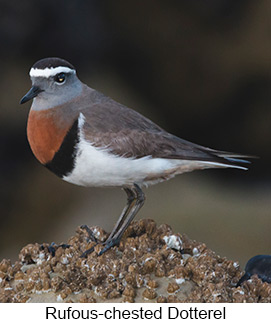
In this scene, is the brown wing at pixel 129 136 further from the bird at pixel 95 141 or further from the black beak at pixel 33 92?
the black beak at pixel 33 92

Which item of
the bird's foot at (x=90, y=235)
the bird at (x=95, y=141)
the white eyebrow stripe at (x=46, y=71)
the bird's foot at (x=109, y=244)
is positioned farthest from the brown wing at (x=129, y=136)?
the bird's foot at (x=90, y=235)

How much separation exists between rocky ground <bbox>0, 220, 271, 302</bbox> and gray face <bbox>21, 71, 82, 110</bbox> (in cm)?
74

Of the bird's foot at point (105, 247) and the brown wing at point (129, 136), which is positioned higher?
the brown wing at point (129, 136)

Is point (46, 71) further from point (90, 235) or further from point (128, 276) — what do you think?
point (128, 276)

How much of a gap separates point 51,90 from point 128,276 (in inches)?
38.7

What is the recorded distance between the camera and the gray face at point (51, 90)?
8.97 feet

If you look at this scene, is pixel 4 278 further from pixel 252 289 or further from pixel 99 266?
pixel 252 289

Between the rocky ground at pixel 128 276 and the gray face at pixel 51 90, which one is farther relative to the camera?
the gray face at pixel 51 90

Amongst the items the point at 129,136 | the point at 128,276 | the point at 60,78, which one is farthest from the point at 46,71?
the point at 128,276

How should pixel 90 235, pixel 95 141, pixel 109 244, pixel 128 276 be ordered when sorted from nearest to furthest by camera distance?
pixel 128 276, pixel 95 141, pixel 109 244, pixel 90 235

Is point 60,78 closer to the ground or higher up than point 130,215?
higher up

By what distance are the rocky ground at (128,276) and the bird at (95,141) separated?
0.44ft

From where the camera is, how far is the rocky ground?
2.53 metres

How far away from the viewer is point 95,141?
2703mm
